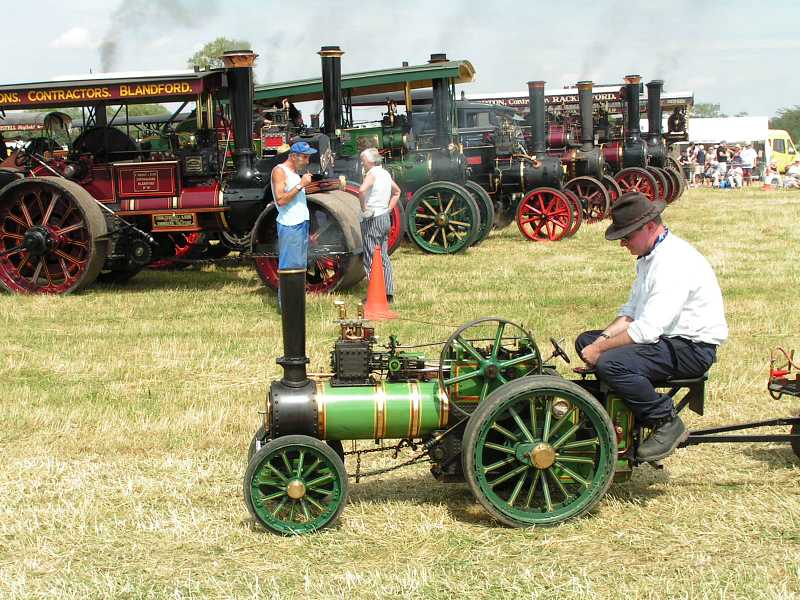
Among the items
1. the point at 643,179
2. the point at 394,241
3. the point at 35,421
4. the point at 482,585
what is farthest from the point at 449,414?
the point at 643,179

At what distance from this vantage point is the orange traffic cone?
28.2 ft

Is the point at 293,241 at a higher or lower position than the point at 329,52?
lower

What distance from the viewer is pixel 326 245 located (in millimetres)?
9211

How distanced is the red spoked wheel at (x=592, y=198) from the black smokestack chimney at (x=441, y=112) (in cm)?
363

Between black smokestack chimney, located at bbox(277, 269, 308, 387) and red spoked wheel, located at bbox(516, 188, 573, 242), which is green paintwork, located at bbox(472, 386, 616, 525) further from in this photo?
red spoked wheel, located at bbox(516, 188, 573, 242)

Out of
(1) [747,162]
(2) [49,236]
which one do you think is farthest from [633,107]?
(1) [747,162]

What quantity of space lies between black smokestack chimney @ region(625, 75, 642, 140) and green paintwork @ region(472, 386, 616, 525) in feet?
51.7

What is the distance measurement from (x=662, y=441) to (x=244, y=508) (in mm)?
1693

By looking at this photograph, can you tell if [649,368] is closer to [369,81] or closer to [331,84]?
[331,84]

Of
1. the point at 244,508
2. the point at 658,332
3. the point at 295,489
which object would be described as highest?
the point at 658,332

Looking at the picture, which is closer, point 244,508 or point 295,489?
point 295,489

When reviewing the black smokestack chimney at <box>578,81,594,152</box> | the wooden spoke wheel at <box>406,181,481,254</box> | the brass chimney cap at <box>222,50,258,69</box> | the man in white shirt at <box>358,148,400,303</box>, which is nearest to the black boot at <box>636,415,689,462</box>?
→ the man in white shirt at <box>358,148,400,303</box>

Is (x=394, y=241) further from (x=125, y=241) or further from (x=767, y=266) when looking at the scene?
(x=767, y=266)

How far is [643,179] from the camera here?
18656mm
